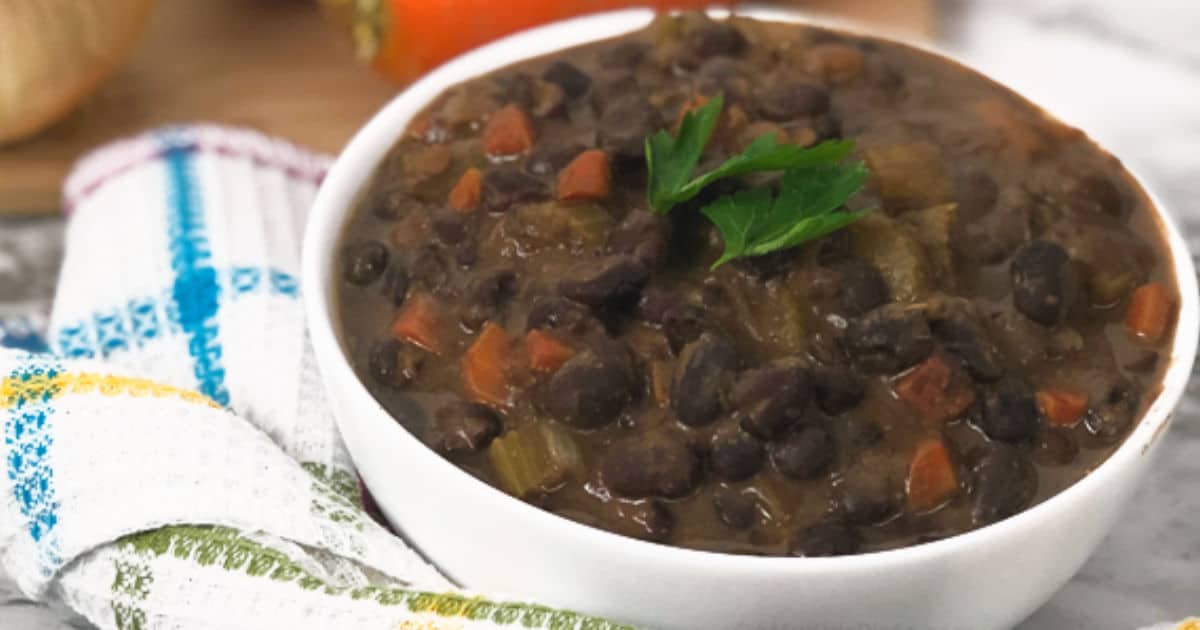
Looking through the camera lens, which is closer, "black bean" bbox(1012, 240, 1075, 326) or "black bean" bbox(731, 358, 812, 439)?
"black bean" bbox(731, 358, 812, 439)

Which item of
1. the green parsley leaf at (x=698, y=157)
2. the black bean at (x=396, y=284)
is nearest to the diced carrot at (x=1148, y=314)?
the green parsley leaf at (x=698, y=157)

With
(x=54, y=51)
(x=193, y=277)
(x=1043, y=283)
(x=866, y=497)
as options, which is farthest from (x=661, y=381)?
(x=54, y=51)

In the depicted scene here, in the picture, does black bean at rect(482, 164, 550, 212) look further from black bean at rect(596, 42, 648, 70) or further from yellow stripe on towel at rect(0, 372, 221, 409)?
yellow stripe on towel at rect(0, 372, 221, 409)

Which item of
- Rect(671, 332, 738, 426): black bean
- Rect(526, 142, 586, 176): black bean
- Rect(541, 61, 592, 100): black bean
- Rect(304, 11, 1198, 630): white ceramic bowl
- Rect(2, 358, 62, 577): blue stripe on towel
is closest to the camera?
Rect(304, 11, 1198, 630): white ceramic bowl

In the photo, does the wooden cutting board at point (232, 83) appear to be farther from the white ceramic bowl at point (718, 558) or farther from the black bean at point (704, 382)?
the black bean at point (704, 382)

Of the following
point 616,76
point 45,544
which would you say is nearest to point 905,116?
point 616,76

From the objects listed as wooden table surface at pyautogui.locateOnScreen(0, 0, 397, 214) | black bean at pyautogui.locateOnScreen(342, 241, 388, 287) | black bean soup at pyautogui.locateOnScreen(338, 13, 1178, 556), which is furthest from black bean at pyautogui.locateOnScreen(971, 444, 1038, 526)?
wooden table surface at pyautogui.locateOnScreen(0, 0, 397, 214)

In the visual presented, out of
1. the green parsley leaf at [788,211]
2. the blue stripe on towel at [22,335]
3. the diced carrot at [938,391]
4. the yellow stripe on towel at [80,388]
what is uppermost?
the green parsley leaf at [788,211]

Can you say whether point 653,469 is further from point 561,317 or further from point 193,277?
point 193,277
